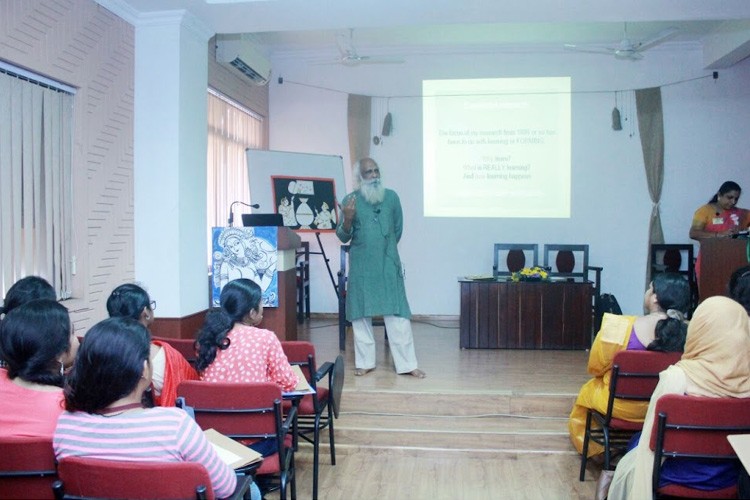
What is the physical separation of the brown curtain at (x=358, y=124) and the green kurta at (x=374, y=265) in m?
2.67

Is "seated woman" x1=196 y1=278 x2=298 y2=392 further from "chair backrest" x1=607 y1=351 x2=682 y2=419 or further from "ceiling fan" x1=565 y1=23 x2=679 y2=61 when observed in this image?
"ceiling fan" x1=565 y1=23 x2=679 y2=61

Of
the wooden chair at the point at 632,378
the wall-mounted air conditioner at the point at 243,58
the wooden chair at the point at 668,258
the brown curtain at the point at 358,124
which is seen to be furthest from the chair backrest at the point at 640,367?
the brown curtain at the point at 358,124

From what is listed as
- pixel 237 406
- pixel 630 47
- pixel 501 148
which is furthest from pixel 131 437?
pixel 630 47

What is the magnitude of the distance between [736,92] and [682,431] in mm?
5829

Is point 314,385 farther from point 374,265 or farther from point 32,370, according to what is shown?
point 374,265

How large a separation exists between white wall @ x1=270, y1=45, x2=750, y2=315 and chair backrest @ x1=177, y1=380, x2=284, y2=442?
476 cm

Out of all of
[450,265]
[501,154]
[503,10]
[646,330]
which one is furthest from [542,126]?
[646,330]

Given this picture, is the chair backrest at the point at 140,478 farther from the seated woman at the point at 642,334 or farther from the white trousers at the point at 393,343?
the white trousers at the point at 393,343

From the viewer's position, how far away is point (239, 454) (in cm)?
179

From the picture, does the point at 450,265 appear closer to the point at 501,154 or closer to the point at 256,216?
the point at 501,154

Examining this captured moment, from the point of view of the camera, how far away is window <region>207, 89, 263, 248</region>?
563 centimetres

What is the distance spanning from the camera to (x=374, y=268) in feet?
14.1

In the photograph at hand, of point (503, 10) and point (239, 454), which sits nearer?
point (239, 454)

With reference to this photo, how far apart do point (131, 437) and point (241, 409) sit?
0.81 meters
